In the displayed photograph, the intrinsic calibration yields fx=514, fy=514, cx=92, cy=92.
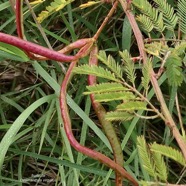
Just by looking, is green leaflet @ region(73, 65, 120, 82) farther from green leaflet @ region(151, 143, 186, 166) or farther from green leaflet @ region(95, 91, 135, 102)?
green leaflet @ region(151, 143, 186, 166)

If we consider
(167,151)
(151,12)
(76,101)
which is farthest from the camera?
(76,101)

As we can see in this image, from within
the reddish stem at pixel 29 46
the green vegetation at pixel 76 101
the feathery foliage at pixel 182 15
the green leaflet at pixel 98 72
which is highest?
the feathery foliage at pixel 182 15

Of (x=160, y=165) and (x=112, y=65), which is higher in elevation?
(x=112, y=65)

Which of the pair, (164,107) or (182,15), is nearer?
(164,107)

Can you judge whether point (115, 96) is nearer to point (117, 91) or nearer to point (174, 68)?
point (117, 91)

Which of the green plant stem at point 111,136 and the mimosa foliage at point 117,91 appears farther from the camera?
the green plant stem at point 111,136

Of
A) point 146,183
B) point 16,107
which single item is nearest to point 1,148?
point 16,107

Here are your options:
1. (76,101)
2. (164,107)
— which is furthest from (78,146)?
(76,101)

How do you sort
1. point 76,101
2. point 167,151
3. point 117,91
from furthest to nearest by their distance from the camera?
point 76,101 → point 117,91 → point 167,151

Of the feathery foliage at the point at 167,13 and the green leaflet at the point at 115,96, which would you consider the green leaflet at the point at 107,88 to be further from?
the feathery foliage at the point at 167,13

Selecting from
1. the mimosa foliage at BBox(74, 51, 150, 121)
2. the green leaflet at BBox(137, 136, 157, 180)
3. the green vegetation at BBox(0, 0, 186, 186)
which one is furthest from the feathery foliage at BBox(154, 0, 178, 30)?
the green leaflet at BBox(137, 136, 157, 180)

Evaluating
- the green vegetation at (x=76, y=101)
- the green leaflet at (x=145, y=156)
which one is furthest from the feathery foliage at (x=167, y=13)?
the green leaflet at (x=145, y=156)

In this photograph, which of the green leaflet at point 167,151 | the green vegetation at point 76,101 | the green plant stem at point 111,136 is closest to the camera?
the green leaflet at point 167,151
